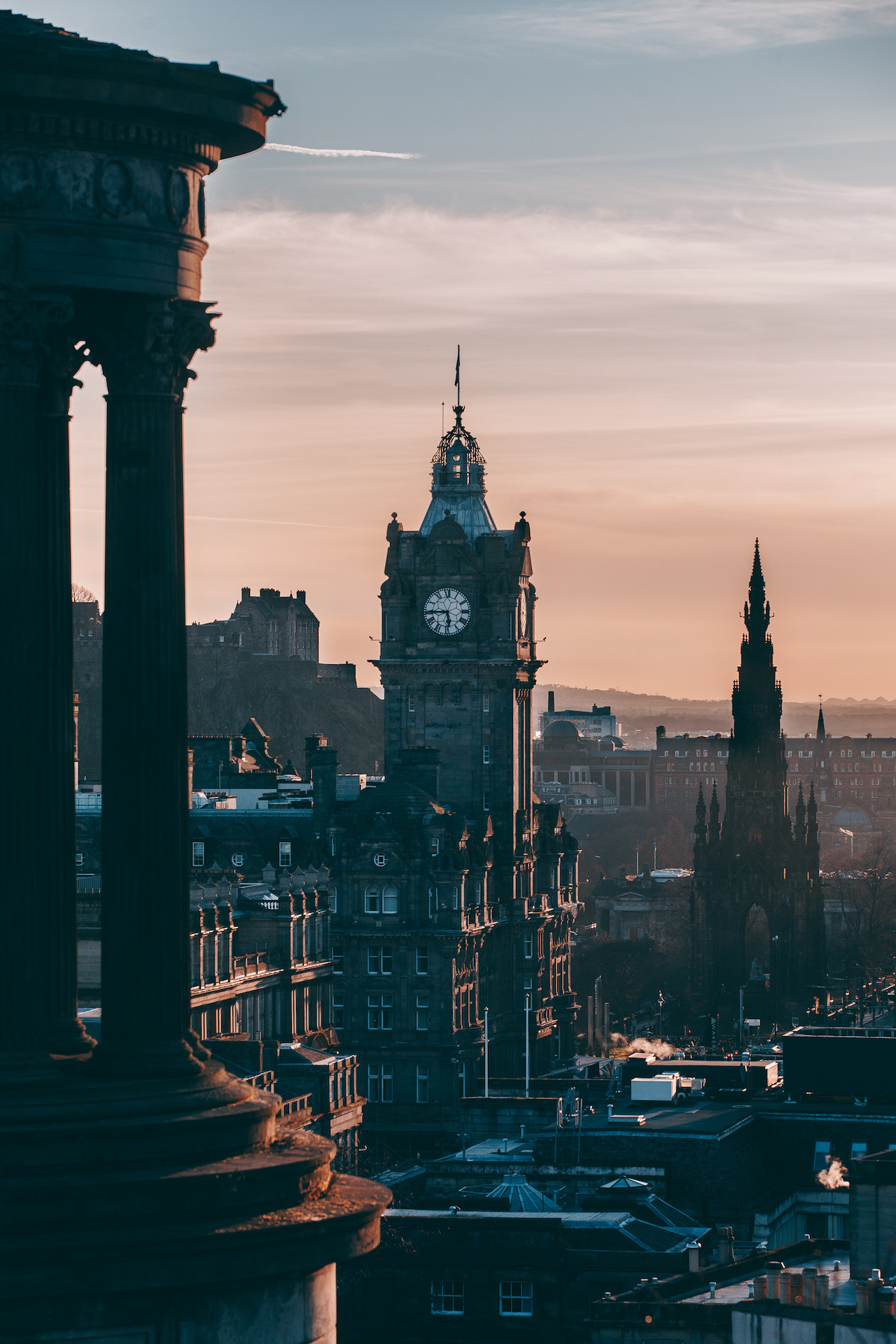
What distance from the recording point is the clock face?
14175cm

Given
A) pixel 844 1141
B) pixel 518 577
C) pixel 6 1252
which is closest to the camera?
pixel 6 1252

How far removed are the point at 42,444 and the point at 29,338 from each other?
820 mm

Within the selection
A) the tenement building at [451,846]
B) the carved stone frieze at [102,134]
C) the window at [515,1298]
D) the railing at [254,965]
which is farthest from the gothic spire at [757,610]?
the carved stone frieze at [102,134]

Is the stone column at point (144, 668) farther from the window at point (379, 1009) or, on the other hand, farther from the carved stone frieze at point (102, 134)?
the window at point (379, 1009)

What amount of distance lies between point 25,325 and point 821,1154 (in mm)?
68627

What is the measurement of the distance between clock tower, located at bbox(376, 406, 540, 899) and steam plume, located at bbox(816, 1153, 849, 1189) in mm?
64567

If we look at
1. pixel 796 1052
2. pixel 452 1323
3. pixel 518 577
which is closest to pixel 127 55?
pixel 452 1323

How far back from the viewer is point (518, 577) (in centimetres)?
14275

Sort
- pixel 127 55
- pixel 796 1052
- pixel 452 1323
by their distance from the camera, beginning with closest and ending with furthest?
1. pixel 127 55
2. pixel 452 1323
3. pixel 796 1052

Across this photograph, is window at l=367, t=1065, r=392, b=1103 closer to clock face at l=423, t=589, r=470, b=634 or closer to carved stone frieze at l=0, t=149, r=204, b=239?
clock face at l=423, t=589, r=470, b=634

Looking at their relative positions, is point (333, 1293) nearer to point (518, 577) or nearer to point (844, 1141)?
point (844, 1141)

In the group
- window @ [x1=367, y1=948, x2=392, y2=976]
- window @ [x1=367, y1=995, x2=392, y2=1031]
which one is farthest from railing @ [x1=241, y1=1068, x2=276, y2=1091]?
window @ [x1=367, y1=948, x2=392, y2=976]

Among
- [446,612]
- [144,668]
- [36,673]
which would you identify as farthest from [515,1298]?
[446,612]

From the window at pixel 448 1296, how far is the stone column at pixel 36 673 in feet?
147
